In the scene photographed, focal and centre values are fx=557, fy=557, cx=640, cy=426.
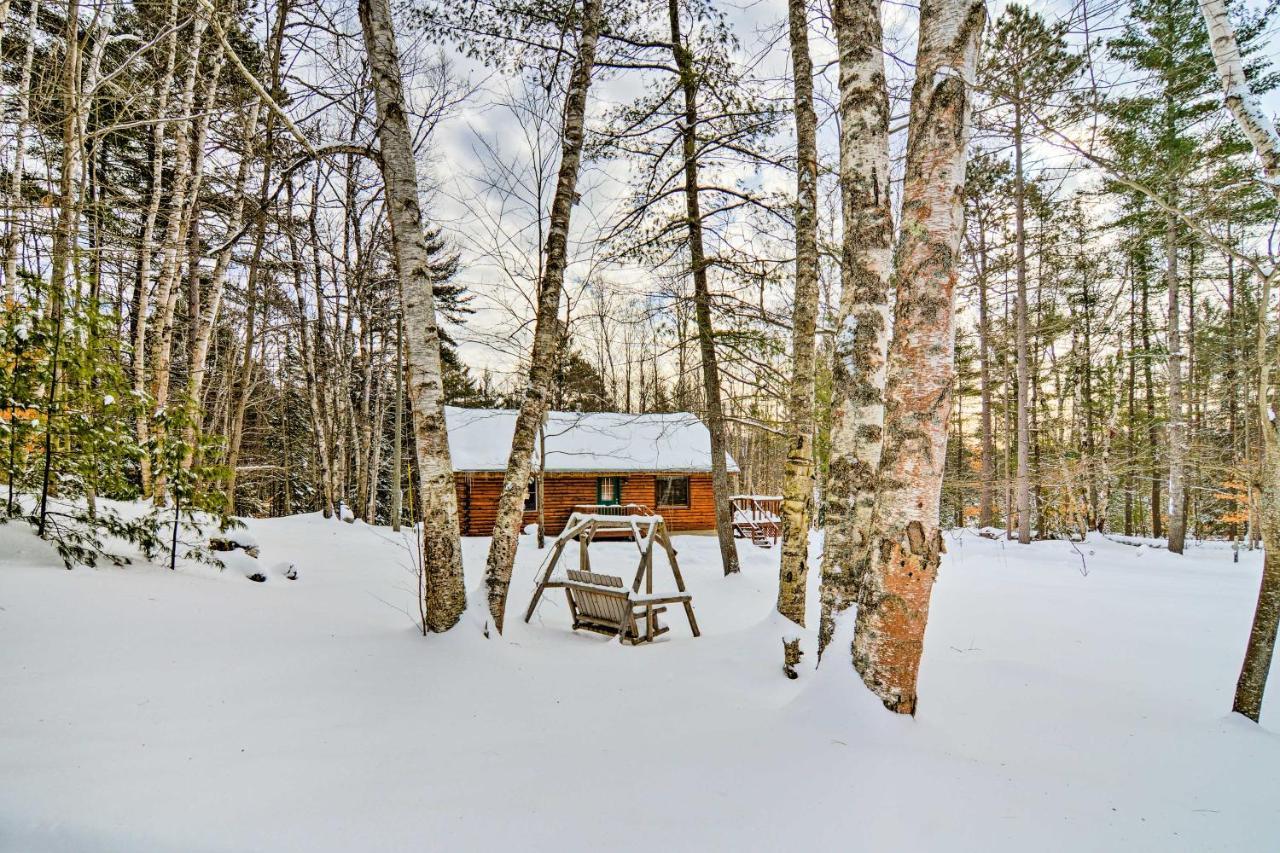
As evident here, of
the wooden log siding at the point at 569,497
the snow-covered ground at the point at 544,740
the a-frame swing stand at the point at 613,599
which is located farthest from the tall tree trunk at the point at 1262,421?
the wooden log siding at the point at 569,497

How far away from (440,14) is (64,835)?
671 cm

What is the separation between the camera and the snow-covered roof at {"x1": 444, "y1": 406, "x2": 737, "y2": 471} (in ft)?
55.6

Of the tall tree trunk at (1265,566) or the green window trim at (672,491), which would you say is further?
the green window trim at (672,491)

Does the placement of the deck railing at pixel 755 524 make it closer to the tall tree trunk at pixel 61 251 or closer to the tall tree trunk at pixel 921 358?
the tall tree trunk at pixel 921 358

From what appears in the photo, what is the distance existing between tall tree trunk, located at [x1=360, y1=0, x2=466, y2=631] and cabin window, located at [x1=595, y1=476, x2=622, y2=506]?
13735 millimetres

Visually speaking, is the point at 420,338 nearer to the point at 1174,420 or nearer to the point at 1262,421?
the point at 1262,421

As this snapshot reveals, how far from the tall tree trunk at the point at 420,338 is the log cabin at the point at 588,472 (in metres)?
12.2

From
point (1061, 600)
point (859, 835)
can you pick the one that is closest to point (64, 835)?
point (859, 835)

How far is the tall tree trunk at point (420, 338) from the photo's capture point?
418 centimetres

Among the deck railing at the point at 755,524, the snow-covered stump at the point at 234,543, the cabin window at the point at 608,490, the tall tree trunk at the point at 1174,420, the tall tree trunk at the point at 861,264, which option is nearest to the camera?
the tall tree trunk at the point at 861,264

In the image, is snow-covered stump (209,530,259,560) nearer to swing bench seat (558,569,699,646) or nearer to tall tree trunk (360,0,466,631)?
tall tree trunk (360,0,466,631)

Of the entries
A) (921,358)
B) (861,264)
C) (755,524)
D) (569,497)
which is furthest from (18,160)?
(755,524)

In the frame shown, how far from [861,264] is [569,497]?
14.9m

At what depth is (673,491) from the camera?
62.0 ft
